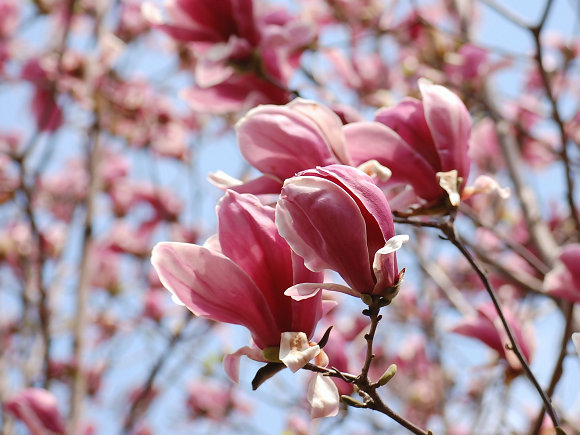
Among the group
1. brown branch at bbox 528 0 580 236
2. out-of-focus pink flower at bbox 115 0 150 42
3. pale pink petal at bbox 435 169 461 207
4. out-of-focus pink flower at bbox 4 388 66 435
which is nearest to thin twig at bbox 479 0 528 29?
brown branch at bbox 528 0 580 236

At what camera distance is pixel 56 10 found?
2.46m

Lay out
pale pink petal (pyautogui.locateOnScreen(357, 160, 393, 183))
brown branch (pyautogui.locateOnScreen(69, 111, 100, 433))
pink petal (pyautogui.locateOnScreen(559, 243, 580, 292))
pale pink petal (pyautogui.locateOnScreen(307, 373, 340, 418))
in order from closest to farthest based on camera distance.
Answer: pale pink petal (pyautogui.locateOnScreen(307, 373, 340, 418))
pale pink petal (pyautogui.locateOnScreen(357, 160, 393, 183))
pink petal (pyautogui.locateOnScreen(559, 243, 580, 292))
brown branch (pyautogui.locateOnScreen(69, 111, 100, 433))

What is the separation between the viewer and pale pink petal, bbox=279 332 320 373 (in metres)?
0.61

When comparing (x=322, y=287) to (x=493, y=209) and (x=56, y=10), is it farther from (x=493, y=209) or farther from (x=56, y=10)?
(x=56, y=10)

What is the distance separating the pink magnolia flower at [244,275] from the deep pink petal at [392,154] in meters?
0.17

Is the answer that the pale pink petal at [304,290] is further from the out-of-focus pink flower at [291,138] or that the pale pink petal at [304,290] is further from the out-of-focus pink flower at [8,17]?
the out-of-focus pink flower at [8,17]

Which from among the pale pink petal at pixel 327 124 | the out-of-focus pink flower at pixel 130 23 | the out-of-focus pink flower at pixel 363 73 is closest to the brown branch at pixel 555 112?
the pale pink petal at pixel 327 124

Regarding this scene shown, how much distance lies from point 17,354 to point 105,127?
0.90m

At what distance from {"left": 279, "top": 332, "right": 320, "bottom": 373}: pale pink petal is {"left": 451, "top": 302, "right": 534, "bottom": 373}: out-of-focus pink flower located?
18.0 inches

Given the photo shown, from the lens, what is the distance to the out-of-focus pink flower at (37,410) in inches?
56.9

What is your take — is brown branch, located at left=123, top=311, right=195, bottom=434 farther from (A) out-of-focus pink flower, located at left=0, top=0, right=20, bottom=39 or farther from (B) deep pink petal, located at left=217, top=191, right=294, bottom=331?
(A) out-of-focus pink flower, located at left=0, top=0, right=20, bottom=39

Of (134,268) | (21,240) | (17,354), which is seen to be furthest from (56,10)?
(17,354)

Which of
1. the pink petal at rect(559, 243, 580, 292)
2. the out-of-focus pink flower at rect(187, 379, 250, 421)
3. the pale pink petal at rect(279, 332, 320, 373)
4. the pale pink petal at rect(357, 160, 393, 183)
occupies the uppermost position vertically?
the pale pink petal at rect(357, 160, 393, 183)

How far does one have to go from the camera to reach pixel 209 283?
657 mm
